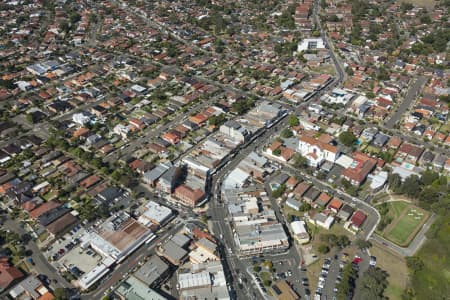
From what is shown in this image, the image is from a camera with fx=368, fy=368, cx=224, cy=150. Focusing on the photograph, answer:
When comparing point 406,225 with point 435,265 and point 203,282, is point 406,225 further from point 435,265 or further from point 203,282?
point 203,282

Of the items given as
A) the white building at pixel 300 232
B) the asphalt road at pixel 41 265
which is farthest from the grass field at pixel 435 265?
the asphalt road at pixel 41 265

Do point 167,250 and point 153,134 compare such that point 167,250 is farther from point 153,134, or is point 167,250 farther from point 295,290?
point 153,134

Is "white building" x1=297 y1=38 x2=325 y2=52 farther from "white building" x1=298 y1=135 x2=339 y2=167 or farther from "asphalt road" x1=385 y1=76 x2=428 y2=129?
"white building" x1=298 y1=135 x2=339 y2=167

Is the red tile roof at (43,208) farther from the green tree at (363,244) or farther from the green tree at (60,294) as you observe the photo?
the green tree at (363,244)

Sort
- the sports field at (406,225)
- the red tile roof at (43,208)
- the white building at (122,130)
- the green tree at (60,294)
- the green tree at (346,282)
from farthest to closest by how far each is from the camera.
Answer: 1. the white building at (122,130)
2. the red tile roof at (43,208)
3. the sports field at (406,225)
4. the green tree at (346,282)
5. the green tree at (60,294)

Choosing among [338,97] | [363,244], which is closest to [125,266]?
[363,244]
